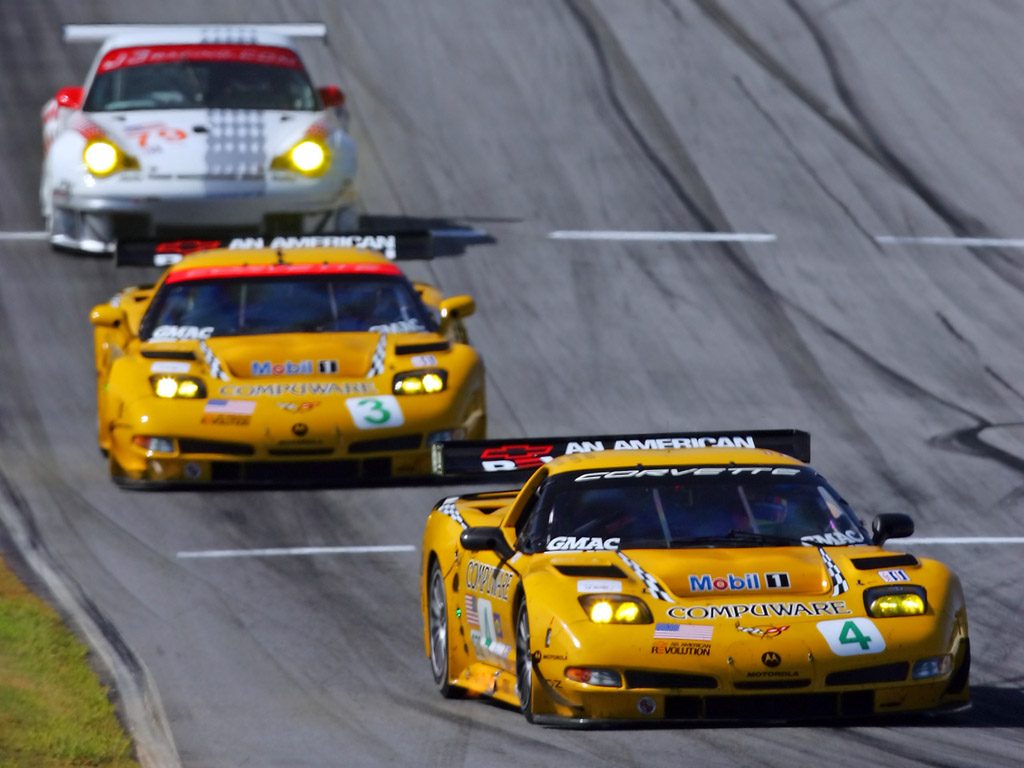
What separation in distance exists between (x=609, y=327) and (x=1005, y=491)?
4320 mm

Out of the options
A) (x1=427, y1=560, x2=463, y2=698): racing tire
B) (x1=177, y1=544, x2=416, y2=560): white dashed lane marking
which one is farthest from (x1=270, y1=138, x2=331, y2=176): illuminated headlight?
(x1=427, y1=560, x2=463, y2=698): racing tire

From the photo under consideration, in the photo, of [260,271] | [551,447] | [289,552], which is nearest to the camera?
[551,447]

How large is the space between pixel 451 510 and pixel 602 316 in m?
7.66

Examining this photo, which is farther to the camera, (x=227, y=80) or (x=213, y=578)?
(x=227, y=80)

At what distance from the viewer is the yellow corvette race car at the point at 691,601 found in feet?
25.8

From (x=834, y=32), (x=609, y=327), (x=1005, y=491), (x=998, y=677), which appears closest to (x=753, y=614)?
(x=998, y=677)

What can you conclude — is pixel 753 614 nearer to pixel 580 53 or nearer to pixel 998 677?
pixel 998 677

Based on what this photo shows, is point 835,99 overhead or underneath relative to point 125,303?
underneath

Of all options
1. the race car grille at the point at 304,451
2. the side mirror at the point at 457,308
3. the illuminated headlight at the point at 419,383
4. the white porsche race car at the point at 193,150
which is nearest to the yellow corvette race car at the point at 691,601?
the race car grille at the point at 304,451

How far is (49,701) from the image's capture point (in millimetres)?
8273

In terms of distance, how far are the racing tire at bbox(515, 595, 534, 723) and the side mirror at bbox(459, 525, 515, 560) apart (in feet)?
1.44

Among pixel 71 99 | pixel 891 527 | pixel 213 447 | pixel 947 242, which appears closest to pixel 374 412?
pixel 213 447

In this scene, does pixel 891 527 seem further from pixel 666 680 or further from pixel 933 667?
pixel 666 680

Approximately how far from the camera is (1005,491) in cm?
1360
